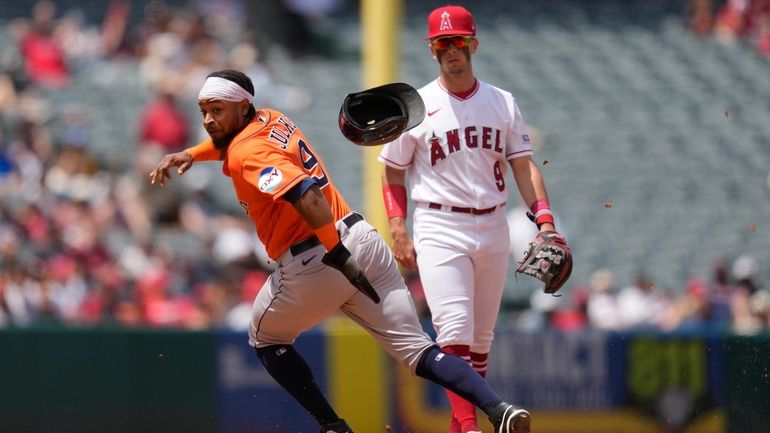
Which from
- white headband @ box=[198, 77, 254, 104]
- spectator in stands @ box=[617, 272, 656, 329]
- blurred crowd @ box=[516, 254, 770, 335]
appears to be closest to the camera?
white headband @ box=[198, 77, 254, 104]

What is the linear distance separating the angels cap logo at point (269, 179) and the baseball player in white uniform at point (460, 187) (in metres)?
1.02

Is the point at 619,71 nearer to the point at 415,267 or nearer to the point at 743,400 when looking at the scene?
the point at 743,400

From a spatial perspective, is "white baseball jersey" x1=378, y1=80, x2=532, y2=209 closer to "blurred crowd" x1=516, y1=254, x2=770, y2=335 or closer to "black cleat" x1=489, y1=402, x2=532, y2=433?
"black cleat" x1=489, y1=402, x2=532, y2=433

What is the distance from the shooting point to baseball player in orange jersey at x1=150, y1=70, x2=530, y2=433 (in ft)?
20.0

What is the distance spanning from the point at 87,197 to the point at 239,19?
15.7 feet

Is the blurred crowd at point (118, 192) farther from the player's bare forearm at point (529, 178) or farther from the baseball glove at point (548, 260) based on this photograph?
the baseball glove at point (548, 260)

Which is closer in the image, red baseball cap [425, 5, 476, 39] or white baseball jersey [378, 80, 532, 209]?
red baseball cap [425, 5, 476, 39]

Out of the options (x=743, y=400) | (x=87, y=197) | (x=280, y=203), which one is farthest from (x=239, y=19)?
(x=280, y=203)

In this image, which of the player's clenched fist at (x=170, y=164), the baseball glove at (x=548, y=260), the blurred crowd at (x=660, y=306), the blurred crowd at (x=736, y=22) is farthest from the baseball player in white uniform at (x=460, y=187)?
the blurred crowd at (x=736, y=22)

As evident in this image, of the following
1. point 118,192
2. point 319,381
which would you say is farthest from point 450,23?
point 118,192

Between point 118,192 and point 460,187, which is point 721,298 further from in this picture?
point 118,192

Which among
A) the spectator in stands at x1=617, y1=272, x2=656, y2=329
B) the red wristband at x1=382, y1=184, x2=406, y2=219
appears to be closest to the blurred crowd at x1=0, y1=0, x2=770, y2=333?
the spectator in stands at x1=617, y1=272, x2=656, y2=329

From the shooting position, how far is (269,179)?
5.91 meters

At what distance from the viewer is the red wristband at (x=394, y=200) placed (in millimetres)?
6887
